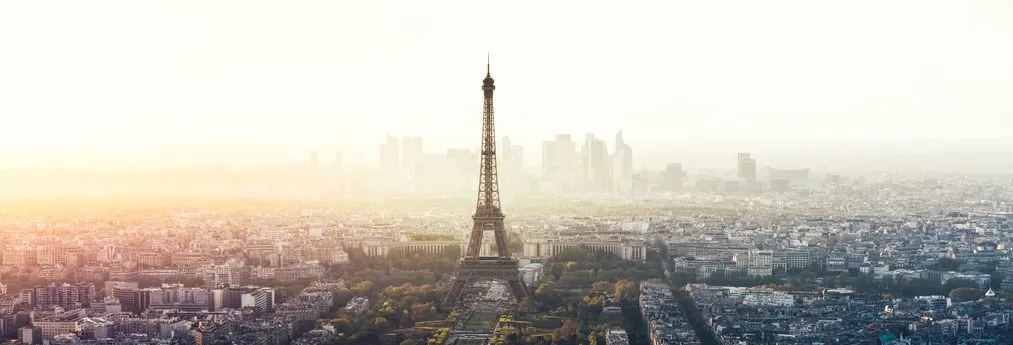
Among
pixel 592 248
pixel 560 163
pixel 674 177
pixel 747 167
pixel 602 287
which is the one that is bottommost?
pixel 602 287

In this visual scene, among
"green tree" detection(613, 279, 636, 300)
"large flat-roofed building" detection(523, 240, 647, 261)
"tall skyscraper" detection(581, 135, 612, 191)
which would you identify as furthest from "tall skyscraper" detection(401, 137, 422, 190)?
"green tree" detection(613, 279, 636, 300)

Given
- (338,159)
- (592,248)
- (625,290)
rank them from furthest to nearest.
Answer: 1. (338,159)
2. (592,248)
3. (625,290)

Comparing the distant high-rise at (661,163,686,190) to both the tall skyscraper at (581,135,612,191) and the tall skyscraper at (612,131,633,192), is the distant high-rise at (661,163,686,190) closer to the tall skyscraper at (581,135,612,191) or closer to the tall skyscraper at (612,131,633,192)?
the tall skyscraper at (612,131,633,192)

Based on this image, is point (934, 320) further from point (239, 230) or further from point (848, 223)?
point (239, 230)

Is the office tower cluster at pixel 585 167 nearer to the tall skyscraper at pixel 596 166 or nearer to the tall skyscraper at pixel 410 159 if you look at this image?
the tall skyscraper at pixel 596 166

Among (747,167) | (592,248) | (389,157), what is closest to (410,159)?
(389,157)

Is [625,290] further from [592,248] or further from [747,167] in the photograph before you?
[747,167]
